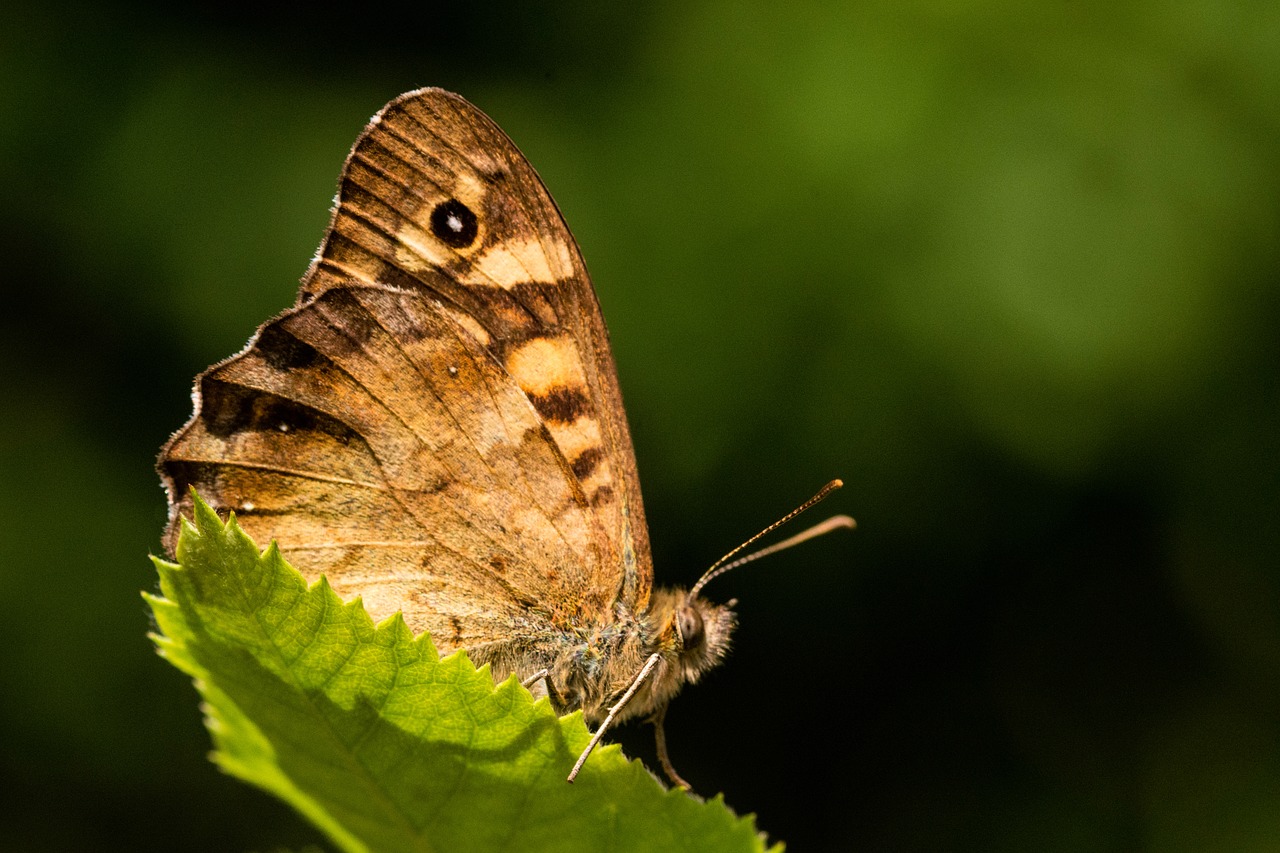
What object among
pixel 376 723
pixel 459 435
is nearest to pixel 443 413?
pixel 459 435

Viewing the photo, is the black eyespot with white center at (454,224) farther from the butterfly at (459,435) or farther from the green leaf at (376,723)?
the green leaf at (376,723)

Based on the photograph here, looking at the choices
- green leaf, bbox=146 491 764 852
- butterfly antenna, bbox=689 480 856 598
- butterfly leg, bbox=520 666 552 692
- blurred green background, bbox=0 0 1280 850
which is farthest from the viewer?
blurred green background, bbox=0 0 1280 850

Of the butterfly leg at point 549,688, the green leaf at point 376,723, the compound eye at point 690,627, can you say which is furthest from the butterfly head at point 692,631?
the green leaf at point 376,723

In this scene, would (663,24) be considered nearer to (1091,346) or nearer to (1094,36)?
(1094,36)

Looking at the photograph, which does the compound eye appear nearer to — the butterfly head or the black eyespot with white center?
the butterfly head

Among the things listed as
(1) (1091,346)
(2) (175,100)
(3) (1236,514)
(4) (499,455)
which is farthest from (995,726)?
(2) (175,100)

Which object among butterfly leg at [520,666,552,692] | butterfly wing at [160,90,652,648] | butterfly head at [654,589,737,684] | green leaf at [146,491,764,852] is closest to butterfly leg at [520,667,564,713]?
butterfly leg at [520,666,552,692]

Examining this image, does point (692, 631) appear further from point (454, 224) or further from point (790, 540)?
point (454, 224)
